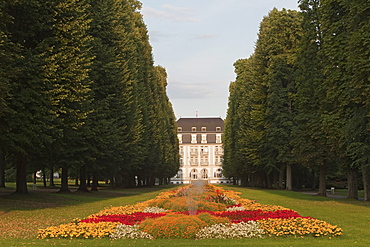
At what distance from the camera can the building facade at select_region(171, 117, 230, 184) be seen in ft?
499

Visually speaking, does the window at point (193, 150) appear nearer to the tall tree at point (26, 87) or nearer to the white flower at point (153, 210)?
the tall tree at point (26, 87)

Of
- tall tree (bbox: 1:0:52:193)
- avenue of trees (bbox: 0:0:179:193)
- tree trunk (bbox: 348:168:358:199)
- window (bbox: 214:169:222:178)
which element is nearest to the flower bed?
tall tree (bbox: 1:0:52:193)

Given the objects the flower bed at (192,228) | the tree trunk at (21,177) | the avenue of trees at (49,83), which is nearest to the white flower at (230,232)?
the flower bed at (192,228)

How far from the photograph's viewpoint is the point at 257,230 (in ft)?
46.8

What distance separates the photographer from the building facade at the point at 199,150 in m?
152

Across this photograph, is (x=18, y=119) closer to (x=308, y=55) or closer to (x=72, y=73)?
(x=72, y=73)

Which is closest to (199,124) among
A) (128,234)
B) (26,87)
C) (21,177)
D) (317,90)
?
(317,90)

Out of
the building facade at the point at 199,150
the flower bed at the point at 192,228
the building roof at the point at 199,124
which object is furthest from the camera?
the building roof at the point at 199,124

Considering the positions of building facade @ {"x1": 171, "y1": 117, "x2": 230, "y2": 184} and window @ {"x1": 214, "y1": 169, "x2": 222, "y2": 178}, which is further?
building facade @ {"x1": 171, "y1": 117, "x2": 230, "y2": 184}

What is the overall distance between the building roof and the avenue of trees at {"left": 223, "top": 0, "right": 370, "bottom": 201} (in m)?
99.7

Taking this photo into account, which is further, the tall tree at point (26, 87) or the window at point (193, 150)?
the window at point (193, 150)

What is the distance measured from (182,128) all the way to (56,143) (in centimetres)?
A: 13201

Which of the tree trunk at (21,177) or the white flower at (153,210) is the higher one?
the tree trunk at (21,177)

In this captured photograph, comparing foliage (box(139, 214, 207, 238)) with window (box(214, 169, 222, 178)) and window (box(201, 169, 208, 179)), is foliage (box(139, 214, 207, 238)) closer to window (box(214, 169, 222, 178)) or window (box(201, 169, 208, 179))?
window (box(201, 169, 208, 179))
